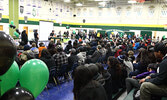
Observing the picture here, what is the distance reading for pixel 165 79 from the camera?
2518mm

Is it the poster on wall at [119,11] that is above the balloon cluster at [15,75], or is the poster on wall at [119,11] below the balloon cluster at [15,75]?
above

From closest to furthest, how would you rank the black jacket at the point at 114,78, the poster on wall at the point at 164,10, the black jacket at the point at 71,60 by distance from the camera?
the black jacket at the point at 114,78
the black jacket at the point at 71,60
the poster on wall at the point at 164,10

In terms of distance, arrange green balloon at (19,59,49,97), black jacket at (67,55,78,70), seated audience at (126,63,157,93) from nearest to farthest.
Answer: green balloon at (19,59,49,97)
seated audience at (126,63,157,93)
black jacket at (67,55,78,70)

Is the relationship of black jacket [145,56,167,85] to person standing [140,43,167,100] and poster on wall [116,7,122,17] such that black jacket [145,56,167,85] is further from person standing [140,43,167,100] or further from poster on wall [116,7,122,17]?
poster on wall [116,7,122,17]

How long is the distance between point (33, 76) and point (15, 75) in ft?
0.79

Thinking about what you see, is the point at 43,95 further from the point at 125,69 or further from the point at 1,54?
the point at 1,54

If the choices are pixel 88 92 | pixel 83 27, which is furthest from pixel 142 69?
pixel 83 27

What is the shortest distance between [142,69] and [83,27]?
72.3 feet

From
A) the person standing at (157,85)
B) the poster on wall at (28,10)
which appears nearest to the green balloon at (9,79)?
the person standing at (157,85)

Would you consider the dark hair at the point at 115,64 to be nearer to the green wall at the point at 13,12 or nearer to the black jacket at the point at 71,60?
the black jacket at the point at 71,60

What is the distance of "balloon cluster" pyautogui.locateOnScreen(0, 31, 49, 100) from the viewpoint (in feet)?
4.49

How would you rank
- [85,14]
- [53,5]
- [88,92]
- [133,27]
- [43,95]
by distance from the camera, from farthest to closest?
[85,14], [133,27], [53,5], [43,95], [88,92]

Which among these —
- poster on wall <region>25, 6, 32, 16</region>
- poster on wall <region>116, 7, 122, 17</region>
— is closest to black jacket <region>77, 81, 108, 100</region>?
poster on wall <region>25, 6, 32, 16</region>

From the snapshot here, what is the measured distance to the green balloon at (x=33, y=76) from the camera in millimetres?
2020
